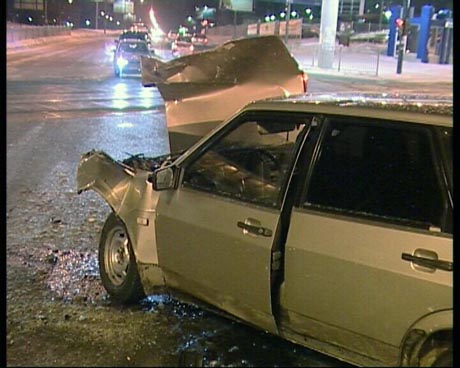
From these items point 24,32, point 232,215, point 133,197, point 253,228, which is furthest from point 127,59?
point 24,32

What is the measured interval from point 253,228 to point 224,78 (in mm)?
3486

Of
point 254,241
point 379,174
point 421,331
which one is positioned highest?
point 379,174

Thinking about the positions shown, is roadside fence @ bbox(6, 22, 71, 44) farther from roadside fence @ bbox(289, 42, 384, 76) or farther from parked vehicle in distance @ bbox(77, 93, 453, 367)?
parked vehicle in distance @ bbox(77, 93, 453, 367)

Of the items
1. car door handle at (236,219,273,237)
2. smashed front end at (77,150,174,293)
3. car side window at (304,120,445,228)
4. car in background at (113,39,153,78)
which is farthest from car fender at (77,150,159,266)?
car in background at (113,39,153,78)

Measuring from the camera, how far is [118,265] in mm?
4598

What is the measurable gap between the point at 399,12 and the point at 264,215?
4208cm

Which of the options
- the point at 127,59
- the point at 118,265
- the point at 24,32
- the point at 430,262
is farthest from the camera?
the point at 24,32

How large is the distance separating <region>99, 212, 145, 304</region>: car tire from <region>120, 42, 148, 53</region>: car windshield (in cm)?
2138

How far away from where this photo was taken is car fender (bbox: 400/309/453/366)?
2707mm

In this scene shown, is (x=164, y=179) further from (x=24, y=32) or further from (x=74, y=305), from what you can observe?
(x=24, y=32)

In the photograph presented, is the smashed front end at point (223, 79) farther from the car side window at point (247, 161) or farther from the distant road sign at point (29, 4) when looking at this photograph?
the distant road sign at point (29, 4)

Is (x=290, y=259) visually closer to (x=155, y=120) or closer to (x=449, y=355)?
(x=449, y=355)

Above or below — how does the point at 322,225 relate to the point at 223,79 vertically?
below
